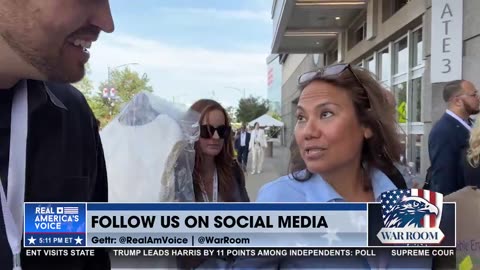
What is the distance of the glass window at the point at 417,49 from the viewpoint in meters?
1.19

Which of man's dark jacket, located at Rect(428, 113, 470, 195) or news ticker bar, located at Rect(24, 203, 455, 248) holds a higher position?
man's dark jacket, located at Rect(428, 113, 470, 195)

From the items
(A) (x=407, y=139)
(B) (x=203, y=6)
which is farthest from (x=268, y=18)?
(A) (x=407, y=139)

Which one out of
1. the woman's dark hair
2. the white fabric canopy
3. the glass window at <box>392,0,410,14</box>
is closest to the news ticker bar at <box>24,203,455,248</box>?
the woman's dark hair

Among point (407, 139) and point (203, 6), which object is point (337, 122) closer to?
point (407, 139)

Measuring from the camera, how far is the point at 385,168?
1.20 metres

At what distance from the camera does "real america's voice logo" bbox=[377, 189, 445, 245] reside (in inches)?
44.5

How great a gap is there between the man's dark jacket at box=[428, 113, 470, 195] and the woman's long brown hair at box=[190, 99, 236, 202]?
1.73 feet

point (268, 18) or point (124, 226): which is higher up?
point (268, 18)

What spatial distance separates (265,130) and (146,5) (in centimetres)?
45

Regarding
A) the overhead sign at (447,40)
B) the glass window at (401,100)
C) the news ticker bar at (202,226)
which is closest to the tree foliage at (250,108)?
the news ticker bar at (202,226)

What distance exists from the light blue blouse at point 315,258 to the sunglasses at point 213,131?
19 cm

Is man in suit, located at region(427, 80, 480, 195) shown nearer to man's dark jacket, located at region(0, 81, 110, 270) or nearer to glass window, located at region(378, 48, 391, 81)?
glass window, located at region(378, 48, 391, 81)

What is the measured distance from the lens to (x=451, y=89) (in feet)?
3.84

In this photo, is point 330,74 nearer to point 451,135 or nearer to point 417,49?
point 417,49
